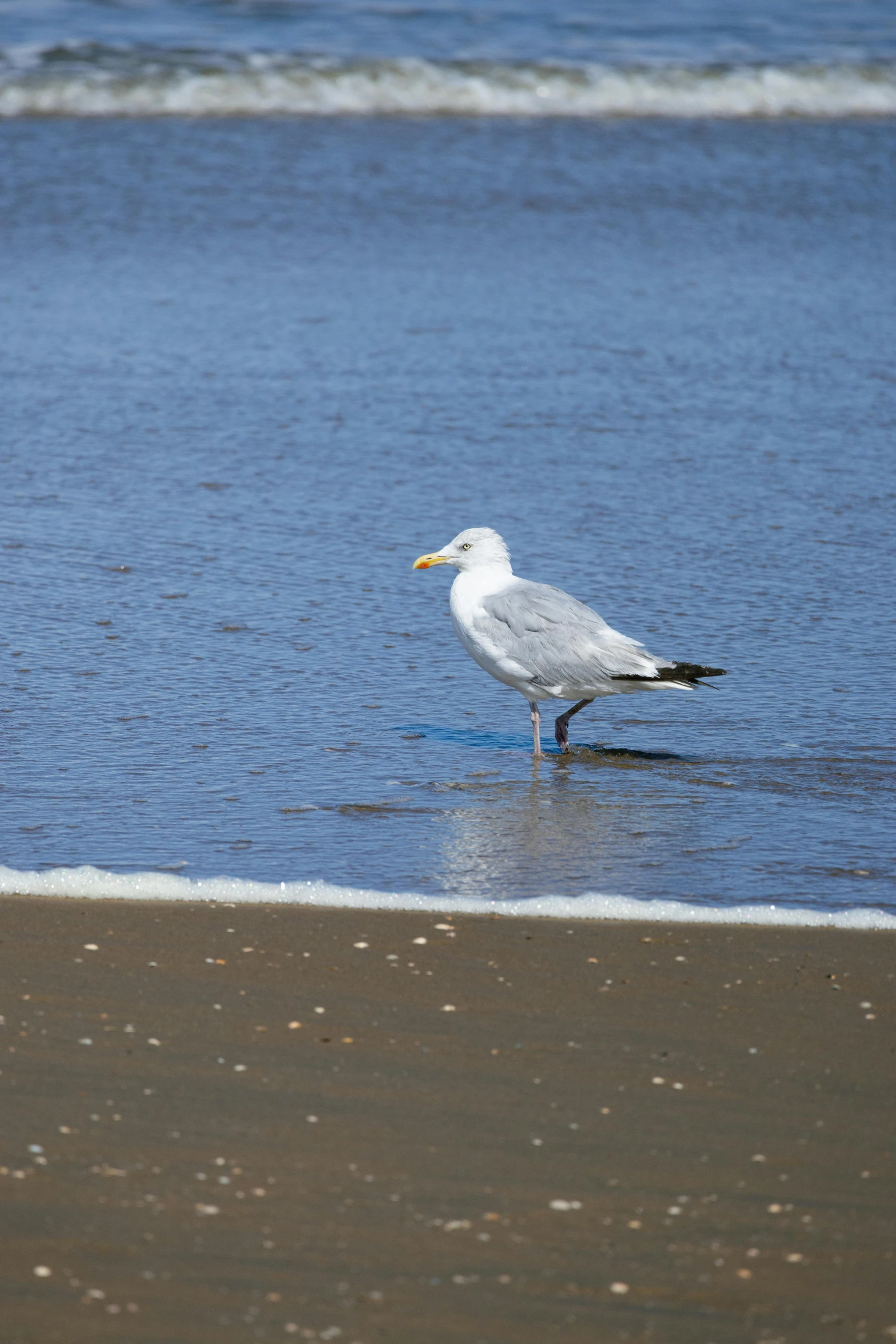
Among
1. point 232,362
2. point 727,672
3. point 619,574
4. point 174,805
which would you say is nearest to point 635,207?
point 232,362

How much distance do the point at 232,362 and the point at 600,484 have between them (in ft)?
7.66

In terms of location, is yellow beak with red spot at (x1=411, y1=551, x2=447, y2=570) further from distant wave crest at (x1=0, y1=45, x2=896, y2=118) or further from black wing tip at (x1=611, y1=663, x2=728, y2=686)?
distant wave crest at (x1=0, y1=45, x2=896, y2=118)

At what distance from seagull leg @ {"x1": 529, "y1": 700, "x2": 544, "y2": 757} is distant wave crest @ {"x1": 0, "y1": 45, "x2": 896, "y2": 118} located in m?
11.3

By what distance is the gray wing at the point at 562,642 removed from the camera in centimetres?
500

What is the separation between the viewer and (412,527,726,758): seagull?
5.00 m

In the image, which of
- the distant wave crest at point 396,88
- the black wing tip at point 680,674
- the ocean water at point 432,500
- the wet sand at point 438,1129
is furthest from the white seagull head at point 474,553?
the distant wave crest at point 396,88

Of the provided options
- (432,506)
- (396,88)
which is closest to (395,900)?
(432,506)

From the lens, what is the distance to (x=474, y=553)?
543cm

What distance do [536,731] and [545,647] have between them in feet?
0.84

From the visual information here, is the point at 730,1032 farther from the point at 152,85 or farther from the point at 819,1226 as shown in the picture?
the point at 152,85

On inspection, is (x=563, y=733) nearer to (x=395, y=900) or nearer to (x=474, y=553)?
(x=474, y=553)

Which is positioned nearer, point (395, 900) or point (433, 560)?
point (395, 900)

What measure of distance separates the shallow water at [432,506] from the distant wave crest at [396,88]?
7.61ft

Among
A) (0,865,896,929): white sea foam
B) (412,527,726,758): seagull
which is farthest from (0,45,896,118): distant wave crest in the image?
(0,865,896,929): white sea foam
